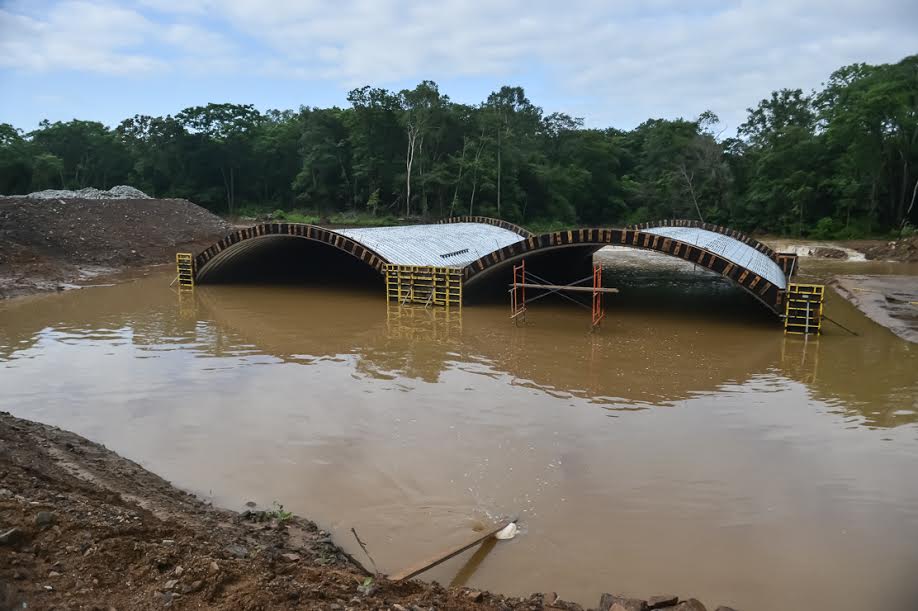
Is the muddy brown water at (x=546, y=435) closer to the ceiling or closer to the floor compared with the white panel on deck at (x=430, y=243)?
closer to the floor

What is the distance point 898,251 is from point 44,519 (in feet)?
152

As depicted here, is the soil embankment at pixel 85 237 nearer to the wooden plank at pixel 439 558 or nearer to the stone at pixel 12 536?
the stone at pixel 12 536

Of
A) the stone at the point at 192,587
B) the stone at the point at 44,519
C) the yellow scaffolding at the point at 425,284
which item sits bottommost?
the stone at the point at 192,587

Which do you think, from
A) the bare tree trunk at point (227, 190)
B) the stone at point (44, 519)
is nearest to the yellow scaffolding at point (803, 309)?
the stone at point (44, 519)

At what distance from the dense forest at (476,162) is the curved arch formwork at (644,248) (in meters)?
31.2

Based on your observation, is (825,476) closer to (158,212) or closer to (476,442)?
(476,442)

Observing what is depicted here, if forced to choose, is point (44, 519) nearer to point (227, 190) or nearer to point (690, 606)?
point (690, 606)

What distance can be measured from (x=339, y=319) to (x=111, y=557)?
14.5 meters

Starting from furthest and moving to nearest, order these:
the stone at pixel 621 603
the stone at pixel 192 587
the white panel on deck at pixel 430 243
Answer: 1. the white panel on deck at pixel 430 243
2. the stone at pixel 621 603
3. the stone at pixel 192 587

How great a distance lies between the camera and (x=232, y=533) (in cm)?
625

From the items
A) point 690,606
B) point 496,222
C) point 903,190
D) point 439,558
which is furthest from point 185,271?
point 903,190

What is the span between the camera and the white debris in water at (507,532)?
6699 mm

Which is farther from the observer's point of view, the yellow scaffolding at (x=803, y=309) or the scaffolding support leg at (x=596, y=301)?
the scaffolding support leg at (x=596, y=301)

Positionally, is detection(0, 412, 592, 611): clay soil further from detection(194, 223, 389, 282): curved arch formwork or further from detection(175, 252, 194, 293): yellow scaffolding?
detection(175, 252, 194, 293): yellow scaffolding
